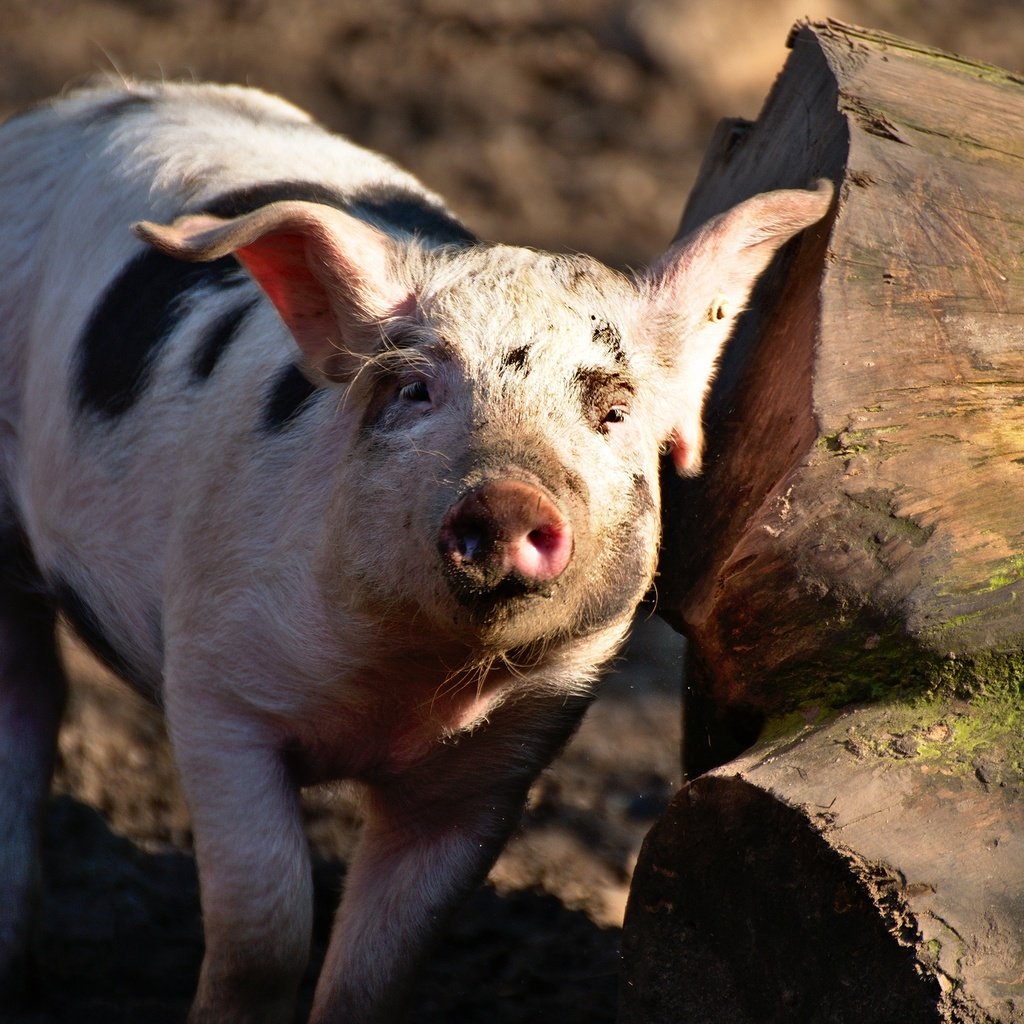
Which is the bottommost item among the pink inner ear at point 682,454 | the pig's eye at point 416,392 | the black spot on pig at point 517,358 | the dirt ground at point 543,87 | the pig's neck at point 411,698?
the dirt ground at point 543,87

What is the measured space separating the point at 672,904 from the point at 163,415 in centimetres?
155

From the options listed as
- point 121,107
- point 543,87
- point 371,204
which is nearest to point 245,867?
point 371,204

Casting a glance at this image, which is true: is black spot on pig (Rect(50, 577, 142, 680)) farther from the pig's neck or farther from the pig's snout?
the pig's snout

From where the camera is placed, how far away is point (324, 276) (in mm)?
2736

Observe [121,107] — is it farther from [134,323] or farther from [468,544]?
[468,544]

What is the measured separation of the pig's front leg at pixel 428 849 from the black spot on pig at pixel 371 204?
3.45 feet

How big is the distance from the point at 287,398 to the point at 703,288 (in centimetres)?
87

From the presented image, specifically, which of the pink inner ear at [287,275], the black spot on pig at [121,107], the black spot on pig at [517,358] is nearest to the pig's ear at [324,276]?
the pink inner ear at [287,275]

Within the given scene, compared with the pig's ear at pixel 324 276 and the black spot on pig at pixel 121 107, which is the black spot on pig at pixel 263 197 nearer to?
the pig's ear at pixel 324 276

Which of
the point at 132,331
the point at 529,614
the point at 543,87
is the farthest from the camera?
the point at 543,87

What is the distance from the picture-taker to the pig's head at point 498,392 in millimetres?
2363

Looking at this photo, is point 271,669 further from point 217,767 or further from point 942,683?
point 942,683

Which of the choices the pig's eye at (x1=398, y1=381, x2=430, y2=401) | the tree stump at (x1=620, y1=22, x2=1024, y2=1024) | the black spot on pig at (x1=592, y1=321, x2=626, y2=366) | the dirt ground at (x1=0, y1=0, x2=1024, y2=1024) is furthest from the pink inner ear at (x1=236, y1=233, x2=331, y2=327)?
the dirt ground at (x1=0, y1=0, x2=1024, y2=1024)

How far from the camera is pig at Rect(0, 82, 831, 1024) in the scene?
8.32 feet
